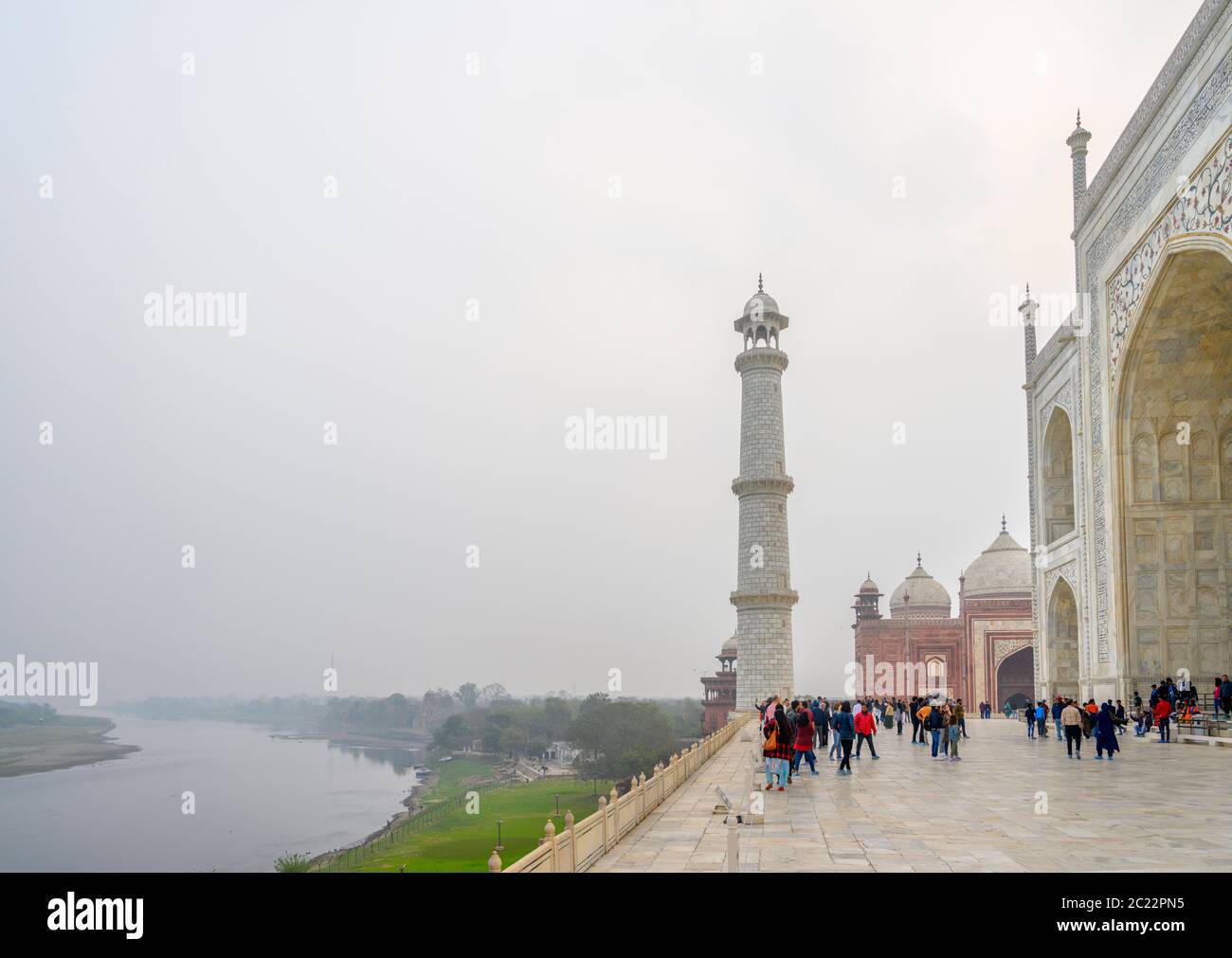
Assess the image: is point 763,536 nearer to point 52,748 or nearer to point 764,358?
point 764,358

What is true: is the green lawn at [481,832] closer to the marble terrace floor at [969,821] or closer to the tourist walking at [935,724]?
the tourist walking at [935,724]

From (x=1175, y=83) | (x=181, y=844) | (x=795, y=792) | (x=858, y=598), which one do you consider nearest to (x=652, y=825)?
(x=795, y=792)

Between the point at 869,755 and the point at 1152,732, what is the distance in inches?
255

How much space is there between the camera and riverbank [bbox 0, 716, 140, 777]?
192 ft

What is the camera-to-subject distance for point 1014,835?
820cm

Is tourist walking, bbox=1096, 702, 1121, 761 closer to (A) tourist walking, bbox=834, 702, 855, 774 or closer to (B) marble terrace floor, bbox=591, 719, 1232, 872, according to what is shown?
(B) marble terrace floor, bbox=591, 719, 1232, 872

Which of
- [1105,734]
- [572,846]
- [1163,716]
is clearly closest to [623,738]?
[1163,716]

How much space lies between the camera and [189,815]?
173ft

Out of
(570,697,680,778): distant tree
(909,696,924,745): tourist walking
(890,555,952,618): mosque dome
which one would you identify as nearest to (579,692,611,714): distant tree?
(570,697,680,778): distant tree

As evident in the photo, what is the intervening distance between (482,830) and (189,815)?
18.7 metres

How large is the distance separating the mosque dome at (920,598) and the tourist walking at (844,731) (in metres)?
35.0

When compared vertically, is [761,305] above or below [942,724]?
above

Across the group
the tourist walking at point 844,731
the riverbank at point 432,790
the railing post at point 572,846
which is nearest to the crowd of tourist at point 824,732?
the tourist walking at point 844,731
